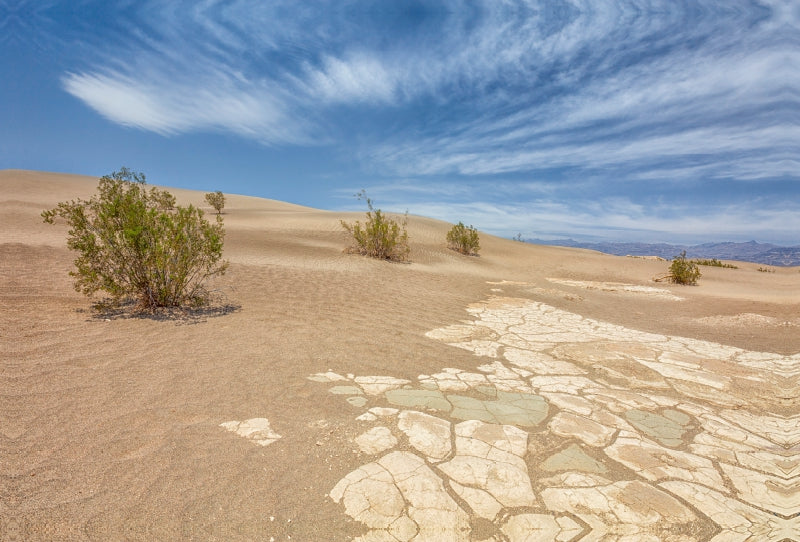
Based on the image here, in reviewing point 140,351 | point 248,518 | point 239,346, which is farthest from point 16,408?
point 248,518

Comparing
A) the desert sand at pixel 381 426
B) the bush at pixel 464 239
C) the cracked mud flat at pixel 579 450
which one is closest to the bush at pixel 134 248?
the desert sand at pixel 381 426

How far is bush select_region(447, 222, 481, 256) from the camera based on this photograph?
18.0 meters

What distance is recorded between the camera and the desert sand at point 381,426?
1846 mm

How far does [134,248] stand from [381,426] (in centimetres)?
447

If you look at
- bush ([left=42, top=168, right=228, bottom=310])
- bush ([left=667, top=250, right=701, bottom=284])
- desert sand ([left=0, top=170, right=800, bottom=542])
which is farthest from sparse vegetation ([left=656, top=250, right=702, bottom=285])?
bush ([left=42, top=168, right=228, bottom=310])

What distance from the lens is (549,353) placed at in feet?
15.4

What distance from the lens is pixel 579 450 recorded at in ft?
8.27

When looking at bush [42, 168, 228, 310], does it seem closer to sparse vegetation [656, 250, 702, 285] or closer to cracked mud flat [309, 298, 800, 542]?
cracked mud flat [309, 298, 800, 542]

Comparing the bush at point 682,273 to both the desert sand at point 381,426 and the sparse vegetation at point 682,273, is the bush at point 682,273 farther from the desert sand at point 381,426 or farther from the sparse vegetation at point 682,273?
the desert sand at point 381,426

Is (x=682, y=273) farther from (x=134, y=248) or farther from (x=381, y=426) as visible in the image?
(x=134, y=248)

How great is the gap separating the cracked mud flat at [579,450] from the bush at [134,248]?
3235mm

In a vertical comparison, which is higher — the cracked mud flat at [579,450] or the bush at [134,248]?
the bush at [134,248]

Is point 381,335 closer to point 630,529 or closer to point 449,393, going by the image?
point 449,393

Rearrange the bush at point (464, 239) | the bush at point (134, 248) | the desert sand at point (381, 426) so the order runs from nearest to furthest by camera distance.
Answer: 1. the desert sand at point (381, 426)
2. the bush at point (134, 248)
3. the bush at point (464, 239)
